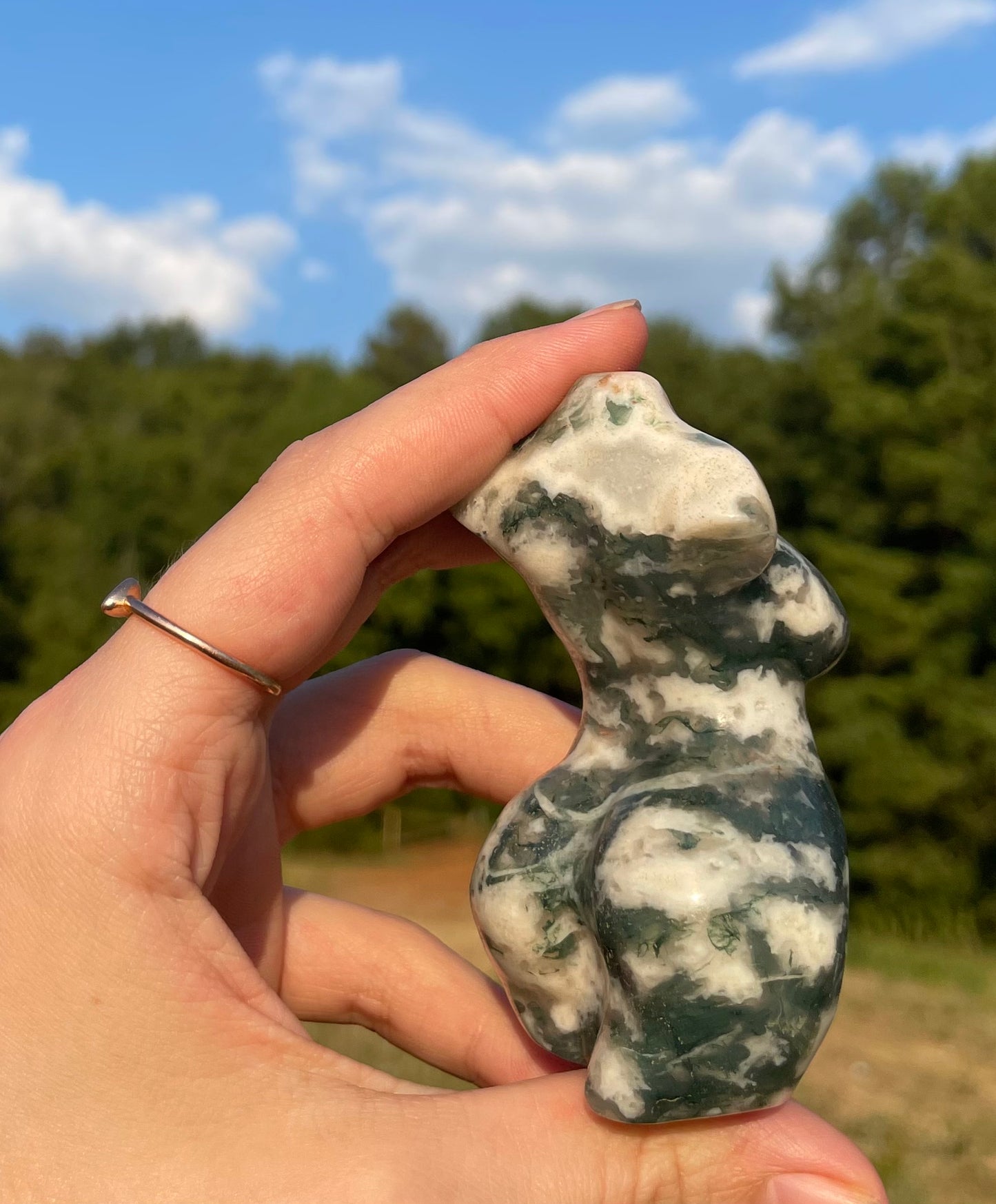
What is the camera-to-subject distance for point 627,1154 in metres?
1.15

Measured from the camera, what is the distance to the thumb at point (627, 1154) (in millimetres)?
1079

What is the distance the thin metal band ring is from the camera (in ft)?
3.77

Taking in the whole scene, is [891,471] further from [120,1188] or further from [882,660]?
[120,1188]

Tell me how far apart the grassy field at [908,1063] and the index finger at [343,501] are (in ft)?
9.82

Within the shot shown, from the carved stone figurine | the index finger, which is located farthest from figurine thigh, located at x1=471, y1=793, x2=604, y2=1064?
Answer: the index finger

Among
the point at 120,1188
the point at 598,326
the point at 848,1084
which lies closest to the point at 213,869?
the point at 120,1188

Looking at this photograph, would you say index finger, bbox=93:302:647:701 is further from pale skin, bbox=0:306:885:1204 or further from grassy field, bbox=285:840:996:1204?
grassy field, bbox=285:840:996:1204

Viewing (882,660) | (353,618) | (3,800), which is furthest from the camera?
(882,660)

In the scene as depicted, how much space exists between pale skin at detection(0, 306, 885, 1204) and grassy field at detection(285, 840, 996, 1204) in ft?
9.05

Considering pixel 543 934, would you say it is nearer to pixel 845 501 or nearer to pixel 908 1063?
pixel 908 1063

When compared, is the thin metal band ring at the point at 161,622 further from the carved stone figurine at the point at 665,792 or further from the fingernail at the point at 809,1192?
the fingernail at the point at 809,1192

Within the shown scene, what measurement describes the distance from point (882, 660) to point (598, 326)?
6.99m

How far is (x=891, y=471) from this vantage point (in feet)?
26.2

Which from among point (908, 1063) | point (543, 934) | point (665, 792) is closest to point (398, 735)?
point (543, 934)
